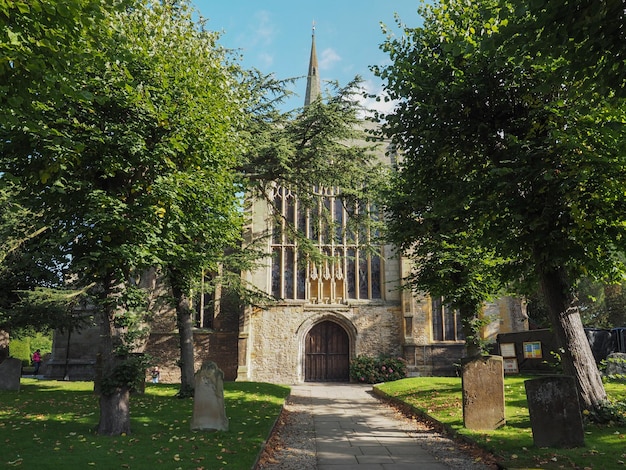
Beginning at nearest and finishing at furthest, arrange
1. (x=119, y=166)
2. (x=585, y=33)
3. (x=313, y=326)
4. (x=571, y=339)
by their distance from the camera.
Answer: (x=585, y=33), (x=119, y=166), (x=571, y=339), (x=313, y=326)

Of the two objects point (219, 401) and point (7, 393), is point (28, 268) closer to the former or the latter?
point (7, 393)

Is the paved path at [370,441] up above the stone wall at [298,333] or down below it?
below

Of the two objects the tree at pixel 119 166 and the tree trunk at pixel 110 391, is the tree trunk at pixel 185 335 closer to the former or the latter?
the tree at pixel 119 166

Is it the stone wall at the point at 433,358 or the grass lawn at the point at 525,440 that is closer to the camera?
the grass lawn at the point at 525,440

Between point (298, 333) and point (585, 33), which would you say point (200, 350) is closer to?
point (298, 333)

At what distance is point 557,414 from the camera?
721 cm

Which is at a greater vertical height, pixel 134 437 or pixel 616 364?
pixel 616 364

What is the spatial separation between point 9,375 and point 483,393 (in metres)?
16.4

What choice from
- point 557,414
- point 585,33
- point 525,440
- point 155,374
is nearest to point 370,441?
point 525,440

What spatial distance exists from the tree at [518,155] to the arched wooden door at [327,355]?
17.0 m

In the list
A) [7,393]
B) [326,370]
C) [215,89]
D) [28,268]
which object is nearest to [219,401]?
[215,89]

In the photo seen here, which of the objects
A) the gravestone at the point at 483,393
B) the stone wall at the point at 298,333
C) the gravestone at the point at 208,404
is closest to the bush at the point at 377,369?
the stone wall at the point at 298,333

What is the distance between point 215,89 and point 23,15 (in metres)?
5.93

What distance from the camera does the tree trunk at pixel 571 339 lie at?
8734mm
